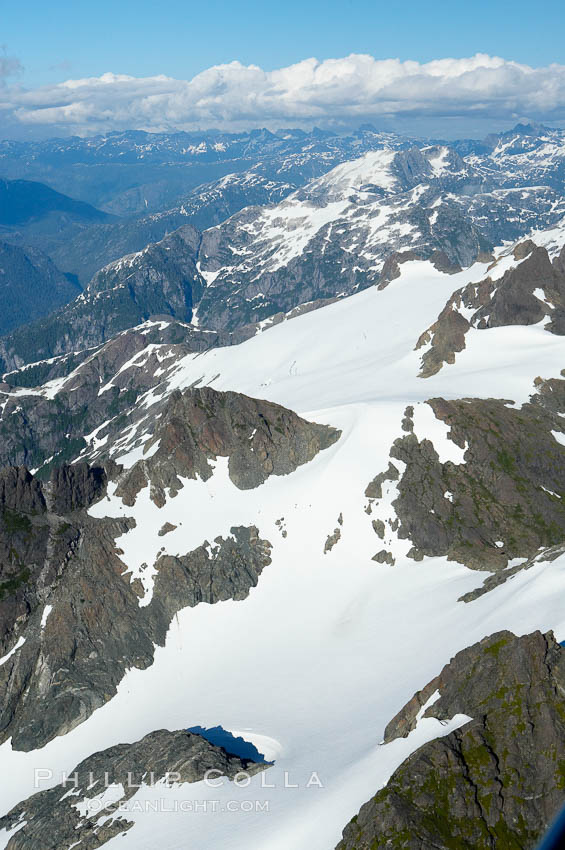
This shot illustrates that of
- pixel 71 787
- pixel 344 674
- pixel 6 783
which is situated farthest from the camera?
pixel 6 783

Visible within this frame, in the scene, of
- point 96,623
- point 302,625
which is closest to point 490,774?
point 302,625

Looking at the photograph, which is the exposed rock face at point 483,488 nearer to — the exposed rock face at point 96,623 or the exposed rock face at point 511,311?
the exposed rock face at point 96,623

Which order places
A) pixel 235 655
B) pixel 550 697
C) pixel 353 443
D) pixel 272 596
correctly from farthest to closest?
pixel 353 443 < pixel 272 596 < pixel 235 655 < pixel 550 697

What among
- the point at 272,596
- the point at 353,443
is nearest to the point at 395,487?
the point at 353,443

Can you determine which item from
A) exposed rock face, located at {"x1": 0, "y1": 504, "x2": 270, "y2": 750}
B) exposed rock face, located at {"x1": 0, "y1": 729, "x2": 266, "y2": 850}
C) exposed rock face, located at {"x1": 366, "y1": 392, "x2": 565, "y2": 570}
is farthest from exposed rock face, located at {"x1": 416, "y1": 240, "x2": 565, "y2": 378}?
exposed rock face, located at {"x1": 0, "y1": 729, "x2": 266, "y2": 850}

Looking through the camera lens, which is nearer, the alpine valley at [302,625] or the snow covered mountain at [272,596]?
the alpine valley at [302,625]

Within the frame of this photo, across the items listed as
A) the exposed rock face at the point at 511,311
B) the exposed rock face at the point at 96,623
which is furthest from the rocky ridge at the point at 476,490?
the exposed rock face at the point at 511,311

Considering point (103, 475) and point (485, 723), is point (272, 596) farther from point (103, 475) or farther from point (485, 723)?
point (485, 723)
